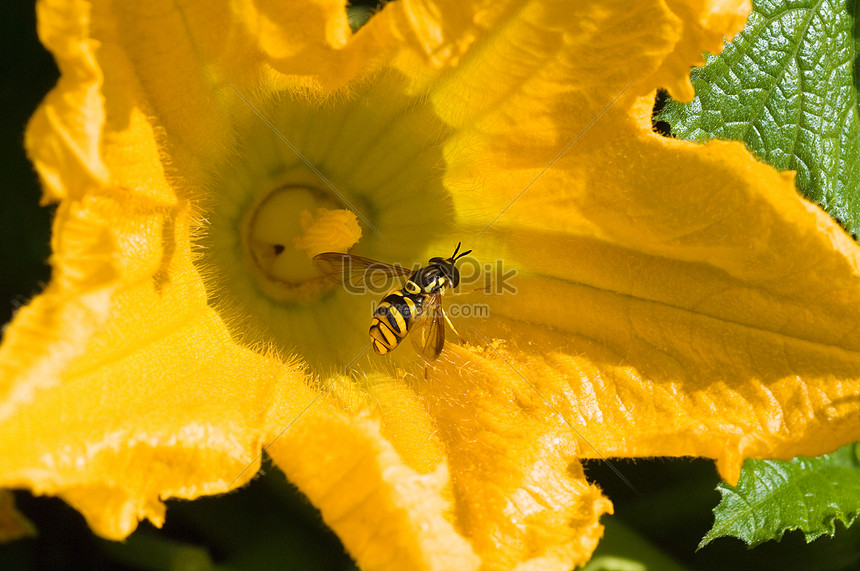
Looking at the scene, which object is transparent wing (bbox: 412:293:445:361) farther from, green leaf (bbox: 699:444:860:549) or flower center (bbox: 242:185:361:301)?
green leaf (bbox: 699:444:860:549)

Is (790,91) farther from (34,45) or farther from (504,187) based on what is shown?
(34,45)

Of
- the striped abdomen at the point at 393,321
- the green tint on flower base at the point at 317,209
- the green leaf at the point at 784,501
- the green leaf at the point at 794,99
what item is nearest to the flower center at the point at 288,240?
the green tint on flower base at the point at 317,209

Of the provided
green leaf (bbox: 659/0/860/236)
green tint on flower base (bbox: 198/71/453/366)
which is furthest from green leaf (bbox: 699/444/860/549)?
green tint on flower base (bbox: 198/71/453/366)

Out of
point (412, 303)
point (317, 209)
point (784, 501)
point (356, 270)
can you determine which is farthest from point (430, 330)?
point (784, 501)

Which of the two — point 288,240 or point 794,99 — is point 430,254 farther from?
point 794,99

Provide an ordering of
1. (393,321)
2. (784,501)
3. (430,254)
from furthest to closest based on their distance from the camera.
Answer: (430,254), (784,501), (393,321)

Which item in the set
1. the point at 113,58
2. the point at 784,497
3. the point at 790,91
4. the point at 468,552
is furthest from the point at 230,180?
the point at 784,497

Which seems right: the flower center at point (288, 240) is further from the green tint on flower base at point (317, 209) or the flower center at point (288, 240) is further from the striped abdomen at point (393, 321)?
the striped abdomen at point (393, 321)
